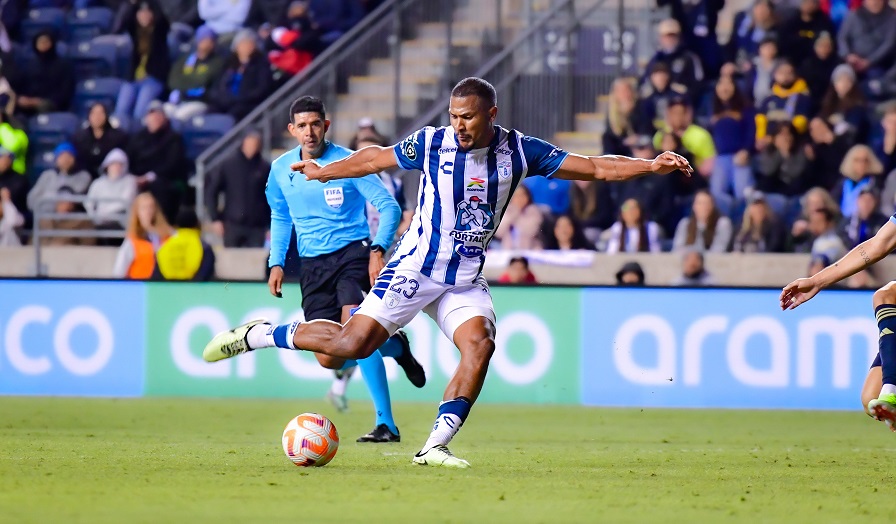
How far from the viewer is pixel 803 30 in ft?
58.5

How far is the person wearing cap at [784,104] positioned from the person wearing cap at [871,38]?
79 centimetres

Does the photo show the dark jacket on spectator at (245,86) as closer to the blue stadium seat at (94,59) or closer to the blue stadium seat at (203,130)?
the blue stadium seat at (203,130)

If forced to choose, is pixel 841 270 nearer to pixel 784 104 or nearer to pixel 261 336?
pixel 261 336

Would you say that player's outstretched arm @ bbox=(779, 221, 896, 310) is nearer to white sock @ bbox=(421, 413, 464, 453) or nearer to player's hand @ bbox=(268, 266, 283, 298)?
white sock @ bbox=(421, 413, 464, 453)

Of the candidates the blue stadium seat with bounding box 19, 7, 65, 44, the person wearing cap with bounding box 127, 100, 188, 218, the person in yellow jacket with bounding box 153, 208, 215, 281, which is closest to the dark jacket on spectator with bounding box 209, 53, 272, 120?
the person wearing cap with bounding box 127, 100, 188, 218

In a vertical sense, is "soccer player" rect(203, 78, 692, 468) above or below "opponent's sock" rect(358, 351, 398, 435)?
above

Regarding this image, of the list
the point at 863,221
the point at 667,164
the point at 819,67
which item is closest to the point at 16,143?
the point at 819,67

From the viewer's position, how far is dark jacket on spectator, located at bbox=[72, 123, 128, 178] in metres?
19.2

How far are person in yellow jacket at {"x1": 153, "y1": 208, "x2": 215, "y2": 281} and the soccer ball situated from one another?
840 cm

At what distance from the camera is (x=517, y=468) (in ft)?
26.9

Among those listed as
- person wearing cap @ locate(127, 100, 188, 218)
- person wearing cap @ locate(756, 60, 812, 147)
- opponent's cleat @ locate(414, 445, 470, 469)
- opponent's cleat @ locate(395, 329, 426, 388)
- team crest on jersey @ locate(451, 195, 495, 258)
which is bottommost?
opponent's cleat @ locate(414, 445, 470, 469)

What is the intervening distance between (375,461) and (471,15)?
12.4 metres

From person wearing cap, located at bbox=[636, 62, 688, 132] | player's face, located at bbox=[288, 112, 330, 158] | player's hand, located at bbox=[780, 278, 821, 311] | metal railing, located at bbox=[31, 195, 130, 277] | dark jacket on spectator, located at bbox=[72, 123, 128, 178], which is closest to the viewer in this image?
player's hand, located at bbox=[780, 278, 821, 311]

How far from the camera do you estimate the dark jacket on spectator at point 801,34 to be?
698 inches
